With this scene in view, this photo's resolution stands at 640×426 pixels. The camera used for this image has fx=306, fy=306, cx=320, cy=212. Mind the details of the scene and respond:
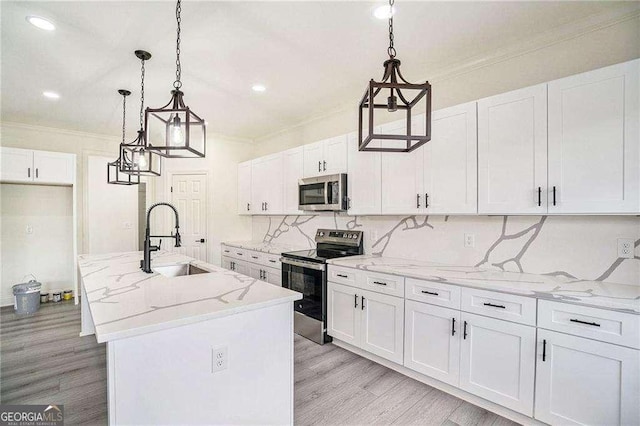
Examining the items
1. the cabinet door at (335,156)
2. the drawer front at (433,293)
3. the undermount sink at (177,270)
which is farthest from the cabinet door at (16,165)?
the drawer front at (433,293)

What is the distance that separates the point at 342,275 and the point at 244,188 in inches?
116

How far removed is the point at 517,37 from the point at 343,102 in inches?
74.7

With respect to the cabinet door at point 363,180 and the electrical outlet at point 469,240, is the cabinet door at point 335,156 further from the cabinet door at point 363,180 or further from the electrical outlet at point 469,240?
the electrical outlet at point 469,240

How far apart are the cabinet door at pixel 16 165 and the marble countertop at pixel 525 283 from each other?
4.72m

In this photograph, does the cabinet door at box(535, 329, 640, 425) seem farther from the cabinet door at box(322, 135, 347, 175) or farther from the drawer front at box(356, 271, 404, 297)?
the cabinet door at box(322, 135, 347, 175)

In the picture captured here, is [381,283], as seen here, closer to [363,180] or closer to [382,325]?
[382,325]

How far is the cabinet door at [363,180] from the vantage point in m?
3.13

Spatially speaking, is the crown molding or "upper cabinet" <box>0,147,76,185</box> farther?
"upper cabinet" <box>0,147,76,185</box>

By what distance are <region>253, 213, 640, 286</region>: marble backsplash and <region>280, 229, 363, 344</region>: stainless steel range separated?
0.26 metres

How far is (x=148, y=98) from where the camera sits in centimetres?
366

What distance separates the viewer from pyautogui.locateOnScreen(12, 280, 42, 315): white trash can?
13.8 feet

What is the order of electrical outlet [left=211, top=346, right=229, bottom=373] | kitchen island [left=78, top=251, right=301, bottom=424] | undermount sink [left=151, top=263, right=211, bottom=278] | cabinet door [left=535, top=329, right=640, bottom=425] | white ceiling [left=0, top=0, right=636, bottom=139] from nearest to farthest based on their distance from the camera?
kitchen island [left=78, top=251, right=301, bottom=424], electrical outlet [left=211, top=346, right=229, bottom=373], cabinet door [left=535, top=329, right=640, bottom=425], white ceiling [left=0, top=0, right=636, bottom=139], undermount sink [left=151, top=263, right=211, bottom=278]

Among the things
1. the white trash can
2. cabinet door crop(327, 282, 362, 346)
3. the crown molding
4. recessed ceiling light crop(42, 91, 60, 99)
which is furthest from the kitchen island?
the white trash can

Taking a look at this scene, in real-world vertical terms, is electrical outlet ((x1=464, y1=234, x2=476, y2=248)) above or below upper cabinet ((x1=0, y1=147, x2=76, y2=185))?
below
